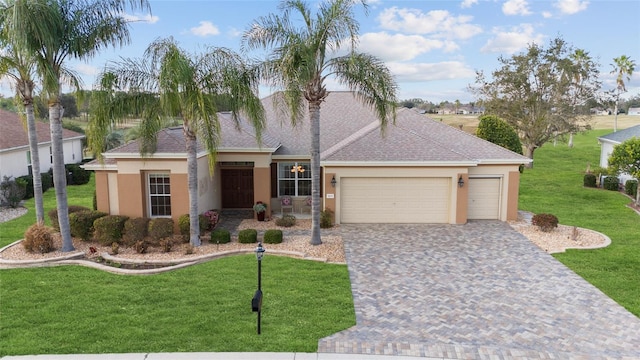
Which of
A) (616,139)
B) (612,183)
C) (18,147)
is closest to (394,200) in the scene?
(612,183)

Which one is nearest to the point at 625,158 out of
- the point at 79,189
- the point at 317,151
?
the point at 317,151

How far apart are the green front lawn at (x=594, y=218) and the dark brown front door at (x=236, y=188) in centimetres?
1304

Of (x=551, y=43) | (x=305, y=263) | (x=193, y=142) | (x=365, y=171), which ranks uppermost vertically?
(x=551, y=43)

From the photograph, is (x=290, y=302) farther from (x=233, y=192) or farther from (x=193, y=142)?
(x=233, y=192)

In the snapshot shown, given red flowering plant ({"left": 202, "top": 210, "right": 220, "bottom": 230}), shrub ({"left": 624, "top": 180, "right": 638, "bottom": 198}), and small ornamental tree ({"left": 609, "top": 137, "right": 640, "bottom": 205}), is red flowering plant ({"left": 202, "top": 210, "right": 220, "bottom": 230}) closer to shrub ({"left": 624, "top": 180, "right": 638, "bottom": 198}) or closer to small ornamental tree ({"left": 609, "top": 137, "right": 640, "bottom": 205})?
small ornamental tree ({"left": 609, "top": 137, "right": 640, "bottom": 205})

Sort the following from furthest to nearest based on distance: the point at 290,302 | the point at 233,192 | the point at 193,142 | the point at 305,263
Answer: the point at 233,192 → the point at 193,142 → the point at 305,263 → the point at 290,302

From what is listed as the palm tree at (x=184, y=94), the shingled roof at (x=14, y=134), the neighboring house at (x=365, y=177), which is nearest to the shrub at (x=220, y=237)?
Answer: the neighboring house at (x=365, y=177)

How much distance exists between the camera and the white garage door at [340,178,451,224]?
18312 millimetres

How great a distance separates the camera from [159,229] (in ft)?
49.4

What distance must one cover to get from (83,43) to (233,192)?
9345mm

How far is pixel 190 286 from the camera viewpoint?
11.4m

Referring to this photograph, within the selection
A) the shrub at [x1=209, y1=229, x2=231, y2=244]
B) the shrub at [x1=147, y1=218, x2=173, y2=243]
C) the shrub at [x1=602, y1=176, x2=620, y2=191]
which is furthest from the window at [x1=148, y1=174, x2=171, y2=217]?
the shrub at [x1=602, y1=176, x2=620, y2=191]

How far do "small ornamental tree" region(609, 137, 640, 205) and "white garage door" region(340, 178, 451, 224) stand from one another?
32.4 ft

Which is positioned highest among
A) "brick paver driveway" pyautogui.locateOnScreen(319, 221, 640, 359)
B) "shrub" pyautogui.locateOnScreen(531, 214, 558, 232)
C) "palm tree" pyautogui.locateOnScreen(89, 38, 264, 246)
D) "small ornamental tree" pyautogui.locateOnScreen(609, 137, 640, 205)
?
"palm tree" pyautogui.locateOnScreen(89, 38, 264, 246)
